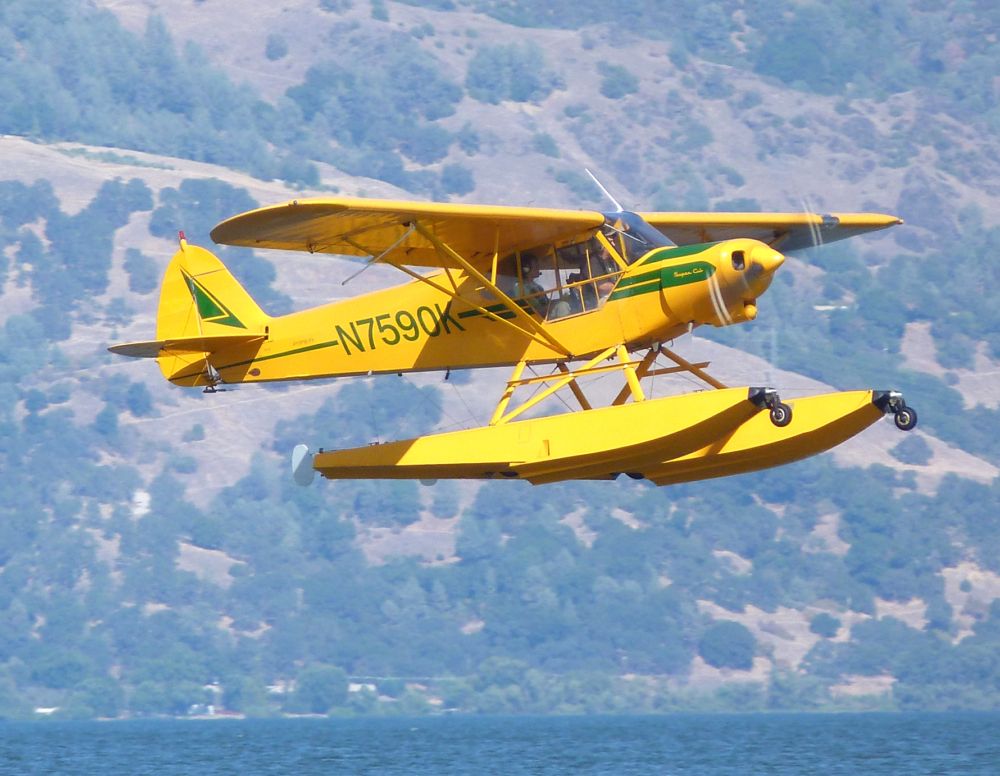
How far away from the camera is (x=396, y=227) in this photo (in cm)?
2302

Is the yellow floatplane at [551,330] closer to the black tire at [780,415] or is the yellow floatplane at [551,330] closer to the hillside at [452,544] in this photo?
the black tire at [780,415]

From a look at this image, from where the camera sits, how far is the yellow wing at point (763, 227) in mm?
25344

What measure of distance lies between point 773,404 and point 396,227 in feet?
15.2

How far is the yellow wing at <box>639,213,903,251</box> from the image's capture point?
25.3 metres

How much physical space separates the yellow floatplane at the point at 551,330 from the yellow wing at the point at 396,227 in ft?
0.08

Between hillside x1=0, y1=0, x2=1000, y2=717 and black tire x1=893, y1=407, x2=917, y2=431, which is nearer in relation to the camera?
black tire x1=893, y1=407, x2=917, y2=431

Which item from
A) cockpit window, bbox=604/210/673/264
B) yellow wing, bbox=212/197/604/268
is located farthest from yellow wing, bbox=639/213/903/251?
yellow wing, bbox=212/197/604/268

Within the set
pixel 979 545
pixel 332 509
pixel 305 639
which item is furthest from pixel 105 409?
pixel 979 545

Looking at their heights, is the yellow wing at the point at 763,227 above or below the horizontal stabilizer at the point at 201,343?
above

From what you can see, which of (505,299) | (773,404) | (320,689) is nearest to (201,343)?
(505,299)

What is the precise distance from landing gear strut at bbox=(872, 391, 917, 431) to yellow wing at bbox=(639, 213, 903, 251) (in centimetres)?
394

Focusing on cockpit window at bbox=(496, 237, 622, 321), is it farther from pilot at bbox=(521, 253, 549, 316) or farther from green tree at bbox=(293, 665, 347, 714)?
green tree at bbox=(293, 665, 347, 714)

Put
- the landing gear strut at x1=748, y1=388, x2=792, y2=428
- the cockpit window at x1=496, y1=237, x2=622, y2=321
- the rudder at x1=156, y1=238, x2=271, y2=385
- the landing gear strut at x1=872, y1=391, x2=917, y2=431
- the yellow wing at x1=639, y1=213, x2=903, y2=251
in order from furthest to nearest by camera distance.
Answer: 1. the rudder at x1=156, y1=238, x2=271, y2=385
2. the yellow wing at x1=639, y1=213, x2=903, y2=251
3. the cockpit window at x1=496, y1=237, x2=622, y2=321
4. the landing gear strut at x1=872, y1=391, x2=917, y2=431
5. the landing gear strut at x1=748, y1=388, x2=792, y2=428

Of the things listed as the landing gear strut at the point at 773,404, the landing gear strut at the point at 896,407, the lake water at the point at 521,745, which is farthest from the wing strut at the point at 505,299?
the lake water at the point at 521,745
